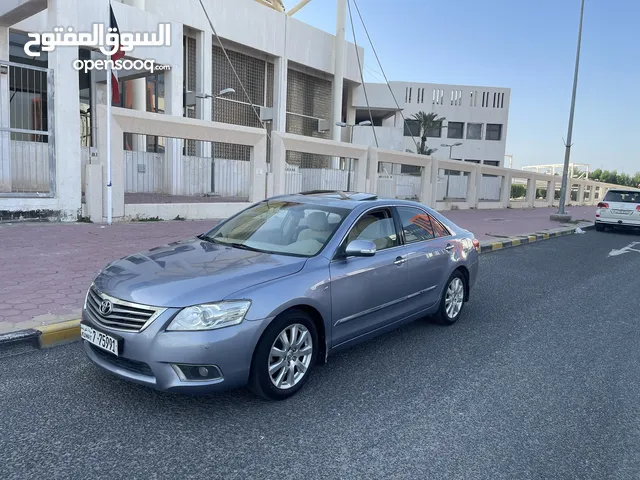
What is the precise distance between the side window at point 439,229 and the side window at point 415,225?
0.19 ft

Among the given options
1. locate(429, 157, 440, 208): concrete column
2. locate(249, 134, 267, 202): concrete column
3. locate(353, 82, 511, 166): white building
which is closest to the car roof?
locate(249, 134, 267, 202): concrete column

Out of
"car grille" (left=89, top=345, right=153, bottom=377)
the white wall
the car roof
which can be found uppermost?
the white wall

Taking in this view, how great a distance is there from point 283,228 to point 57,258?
4.90m

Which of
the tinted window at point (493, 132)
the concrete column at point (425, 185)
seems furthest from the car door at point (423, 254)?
the tinted window at point (493, 132)

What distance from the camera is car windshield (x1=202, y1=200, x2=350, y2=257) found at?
416 cm

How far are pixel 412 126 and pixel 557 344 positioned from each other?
50690mm

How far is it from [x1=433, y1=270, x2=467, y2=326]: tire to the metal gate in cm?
950

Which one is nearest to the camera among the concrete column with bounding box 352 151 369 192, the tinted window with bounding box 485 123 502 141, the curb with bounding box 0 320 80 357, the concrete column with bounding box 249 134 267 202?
the curb with bounding box 0 320 80 357

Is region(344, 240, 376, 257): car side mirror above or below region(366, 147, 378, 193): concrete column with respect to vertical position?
below

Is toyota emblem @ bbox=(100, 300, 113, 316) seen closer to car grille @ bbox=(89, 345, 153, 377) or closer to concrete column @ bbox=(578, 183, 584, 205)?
car grille @ bbox=(89, 345, 153, 377)

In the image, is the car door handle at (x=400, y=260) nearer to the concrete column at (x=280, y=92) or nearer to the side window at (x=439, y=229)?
the side window at (x=439, y=229)

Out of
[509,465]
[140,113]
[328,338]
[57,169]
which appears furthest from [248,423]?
[140,113]

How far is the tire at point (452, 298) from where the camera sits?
5.52 m

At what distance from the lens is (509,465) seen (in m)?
2.89
